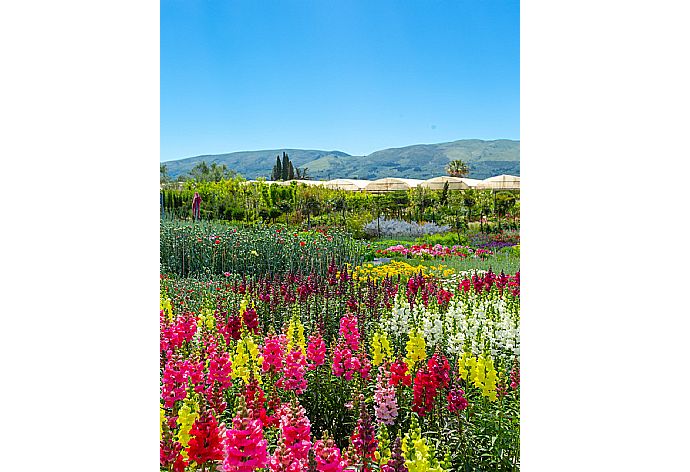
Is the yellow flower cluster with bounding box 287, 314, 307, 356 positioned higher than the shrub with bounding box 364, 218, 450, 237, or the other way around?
the shrub with bounding box 364, 218, 450, 237

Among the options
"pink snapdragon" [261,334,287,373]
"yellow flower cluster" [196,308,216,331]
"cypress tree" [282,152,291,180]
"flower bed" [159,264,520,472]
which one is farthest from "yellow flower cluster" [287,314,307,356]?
"cypress tree" [282,152,291,180]

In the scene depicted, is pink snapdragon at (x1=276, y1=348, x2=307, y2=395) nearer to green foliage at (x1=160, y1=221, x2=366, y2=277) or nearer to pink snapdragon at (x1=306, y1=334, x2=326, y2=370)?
pink snapdragon at (x1=306, y1=334, x2=326, y2=370)

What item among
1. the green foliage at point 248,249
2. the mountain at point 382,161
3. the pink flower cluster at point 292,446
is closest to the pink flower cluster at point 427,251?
the green foliage at point 248,249

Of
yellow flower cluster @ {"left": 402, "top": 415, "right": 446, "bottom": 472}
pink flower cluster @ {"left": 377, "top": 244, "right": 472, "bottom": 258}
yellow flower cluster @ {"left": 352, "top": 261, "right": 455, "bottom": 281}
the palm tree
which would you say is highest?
the palm tree

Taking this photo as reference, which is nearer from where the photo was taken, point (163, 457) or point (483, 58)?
point (163, 457)

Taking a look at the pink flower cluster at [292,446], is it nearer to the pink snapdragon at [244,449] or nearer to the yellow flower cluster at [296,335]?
the pink snapdragon at [244,449]

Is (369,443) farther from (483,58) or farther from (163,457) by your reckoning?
(483,58)
